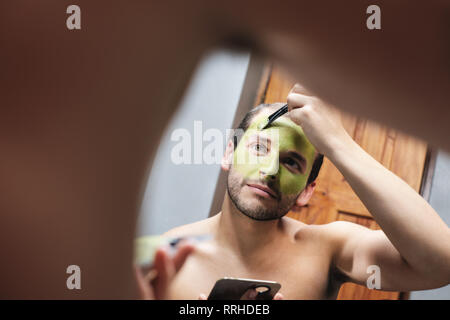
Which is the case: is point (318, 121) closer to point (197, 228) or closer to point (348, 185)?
point (348, 185)

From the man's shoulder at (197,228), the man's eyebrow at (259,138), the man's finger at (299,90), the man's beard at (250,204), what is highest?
the man's finger at (299,90)

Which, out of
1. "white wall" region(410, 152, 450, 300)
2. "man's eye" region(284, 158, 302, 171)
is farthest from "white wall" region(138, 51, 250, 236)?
"white wall" region(410, 152, 450, 300)

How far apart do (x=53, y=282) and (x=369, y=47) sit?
56cm

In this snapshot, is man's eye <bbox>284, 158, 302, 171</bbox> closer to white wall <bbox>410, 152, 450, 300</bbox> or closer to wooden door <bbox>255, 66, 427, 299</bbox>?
wooden door <bbox>255, 66, 427, 299</bbox>

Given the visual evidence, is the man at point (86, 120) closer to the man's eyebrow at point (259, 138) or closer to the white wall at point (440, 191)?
the man's eyebrow at point (259, 138)

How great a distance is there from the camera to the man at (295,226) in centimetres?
64

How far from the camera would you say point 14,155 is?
1.83ft

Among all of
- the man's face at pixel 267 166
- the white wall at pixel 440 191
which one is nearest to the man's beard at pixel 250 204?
the man's face at pixel 267 166

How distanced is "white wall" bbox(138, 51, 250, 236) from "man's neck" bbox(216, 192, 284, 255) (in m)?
0.03

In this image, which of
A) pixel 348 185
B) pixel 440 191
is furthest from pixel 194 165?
pixel 440 191

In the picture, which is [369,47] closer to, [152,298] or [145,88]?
[145,88]

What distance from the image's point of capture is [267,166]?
65cm

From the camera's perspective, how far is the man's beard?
0.66m
